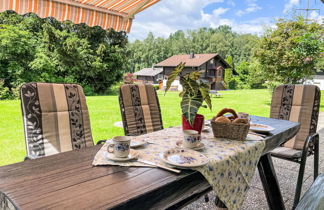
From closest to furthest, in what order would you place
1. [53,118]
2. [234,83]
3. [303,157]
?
[53,118] → [303,157] → [234,83]

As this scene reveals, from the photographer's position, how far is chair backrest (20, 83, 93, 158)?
163cm

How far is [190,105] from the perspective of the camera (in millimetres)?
1398

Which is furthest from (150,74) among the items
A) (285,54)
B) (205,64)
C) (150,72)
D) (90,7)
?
(90,7)

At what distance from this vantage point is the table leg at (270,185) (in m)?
1.80

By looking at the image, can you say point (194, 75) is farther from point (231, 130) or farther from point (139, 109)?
point (139, 109)

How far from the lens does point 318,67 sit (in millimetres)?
8258

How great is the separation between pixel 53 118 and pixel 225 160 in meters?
1.33

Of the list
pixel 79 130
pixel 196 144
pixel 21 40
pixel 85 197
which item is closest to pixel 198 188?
pixel 196 144

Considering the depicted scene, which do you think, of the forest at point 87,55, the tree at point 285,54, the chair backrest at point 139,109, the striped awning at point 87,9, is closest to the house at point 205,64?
the forest at point 87,55

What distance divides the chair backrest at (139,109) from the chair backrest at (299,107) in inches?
55.0

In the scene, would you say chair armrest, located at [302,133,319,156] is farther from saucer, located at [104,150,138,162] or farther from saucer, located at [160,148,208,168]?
saucer, located at [104,150,138,162]

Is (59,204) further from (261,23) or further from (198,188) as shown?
(261,23)

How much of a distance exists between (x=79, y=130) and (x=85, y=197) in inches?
49.1

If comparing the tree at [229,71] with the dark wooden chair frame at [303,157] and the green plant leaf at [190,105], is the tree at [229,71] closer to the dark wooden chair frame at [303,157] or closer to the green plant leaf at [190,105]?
the dark wooden chair frame at [303,157]
